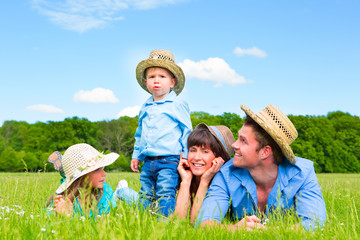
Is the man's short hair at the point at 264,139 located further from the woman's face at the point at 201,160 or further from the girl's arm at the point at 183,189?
the girl's arm at the point at 183,189

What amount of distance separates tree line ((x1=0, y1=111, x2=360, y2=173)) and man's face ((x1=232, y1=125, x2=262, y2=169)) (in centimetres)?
3138

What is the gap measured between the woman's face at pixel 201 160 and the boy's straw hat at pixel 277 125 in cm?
96

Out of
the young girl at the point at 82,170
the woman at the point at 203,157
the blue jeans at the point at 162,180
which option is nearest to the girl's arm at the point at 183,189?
the woman at the point at 203,157

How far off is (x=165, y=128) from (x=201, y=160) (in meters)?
0.96

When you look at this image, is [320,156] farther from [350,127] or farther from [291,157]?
[291,157]

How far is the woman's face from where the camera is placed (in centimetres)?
477

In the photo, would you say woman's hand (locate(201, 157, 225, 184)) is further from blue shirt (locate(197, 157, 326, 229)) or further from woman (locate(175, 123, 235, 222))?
blue shirt (locate(197, 157, 326, 229))

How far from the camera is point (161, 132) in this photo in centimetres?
542

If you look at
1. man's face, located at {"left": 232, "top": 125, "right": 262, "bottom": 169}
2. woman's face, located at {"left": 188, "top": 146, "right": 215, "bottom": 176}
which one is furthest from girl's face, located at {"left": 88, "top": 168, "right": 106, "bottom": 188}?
man's face, located at {"left": 232, "top": 125, "right": 262, "bottom": 169}

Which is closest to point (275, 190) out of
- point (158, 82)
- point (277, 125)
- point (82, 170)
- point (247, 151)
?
point (247, 151)

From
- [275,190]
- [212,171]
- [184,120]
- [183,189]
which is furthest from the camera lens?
[184,120]

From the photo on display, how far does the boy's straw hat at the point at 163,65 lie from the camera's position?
5.76m

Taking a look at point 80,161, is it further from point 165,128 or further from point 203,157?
point 203,157

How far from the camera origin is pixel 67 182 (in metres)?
4.31
